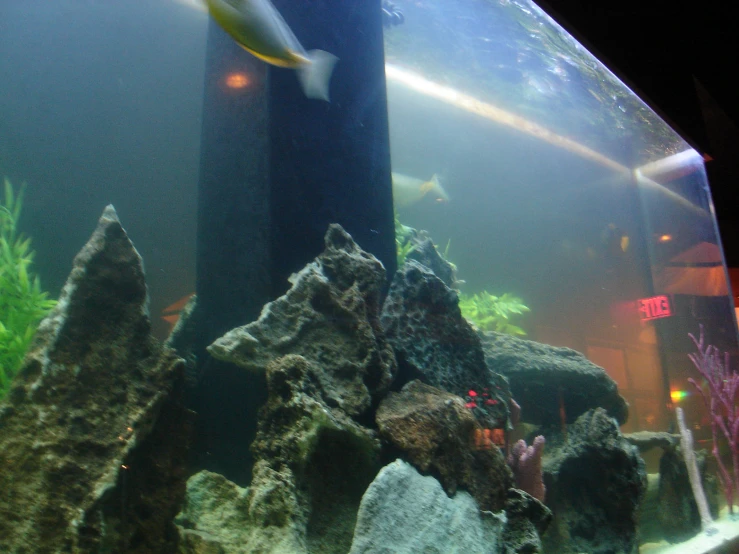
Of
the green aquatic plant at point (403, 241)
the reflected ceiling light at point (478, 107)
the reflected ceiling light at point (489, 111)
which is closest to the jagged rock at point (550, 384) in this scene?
the green aquatic plant at point (403, 241)

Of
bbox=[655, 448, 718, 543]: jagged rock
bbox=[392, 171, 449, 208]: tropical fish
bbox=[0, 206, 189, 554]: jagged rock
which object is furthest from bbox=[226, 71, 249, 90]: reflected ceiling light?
bbox=[392, 171, 449, 208]: tropical fish

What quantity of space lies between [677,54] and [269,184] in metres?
2.55

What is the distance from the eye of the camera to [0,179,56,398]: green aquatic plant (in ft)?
8.57

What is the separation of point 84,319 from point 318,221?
1.66 m

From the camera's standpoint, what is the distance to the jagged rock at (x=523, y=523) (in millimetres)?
2074

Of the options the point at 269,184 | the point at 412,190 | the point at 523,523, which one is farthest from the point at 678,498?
the point at 412,190

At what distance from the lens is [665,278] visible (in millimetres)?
5680

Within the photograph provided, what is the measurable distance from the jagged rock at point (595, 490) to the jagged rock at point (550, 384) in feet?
2.38

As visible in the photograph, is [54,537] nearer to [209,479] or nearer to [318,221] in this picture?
[209,479]

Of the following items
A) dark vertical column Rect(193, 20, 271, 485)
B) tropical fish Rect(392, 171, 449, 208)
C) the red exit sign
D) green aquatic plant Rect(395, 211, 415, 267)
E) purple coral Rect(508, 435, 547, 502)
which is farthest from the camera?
tropical fish Rect(392, 171, 449, 208)

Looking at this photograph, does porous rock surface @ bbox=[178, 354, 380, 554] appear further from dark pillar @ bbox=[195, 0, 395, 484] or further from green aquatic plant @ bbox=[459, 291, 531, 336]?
green aquatic plant @ bbox=[459, 291, 531, 336]

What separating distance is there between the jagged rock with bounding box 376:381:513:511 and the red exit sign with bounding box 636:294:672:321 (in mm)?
4385

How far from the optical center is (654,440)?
430 centimetres

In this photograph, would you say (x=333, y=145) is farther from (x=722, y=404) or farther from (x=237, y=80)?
(x=722, y=404)
